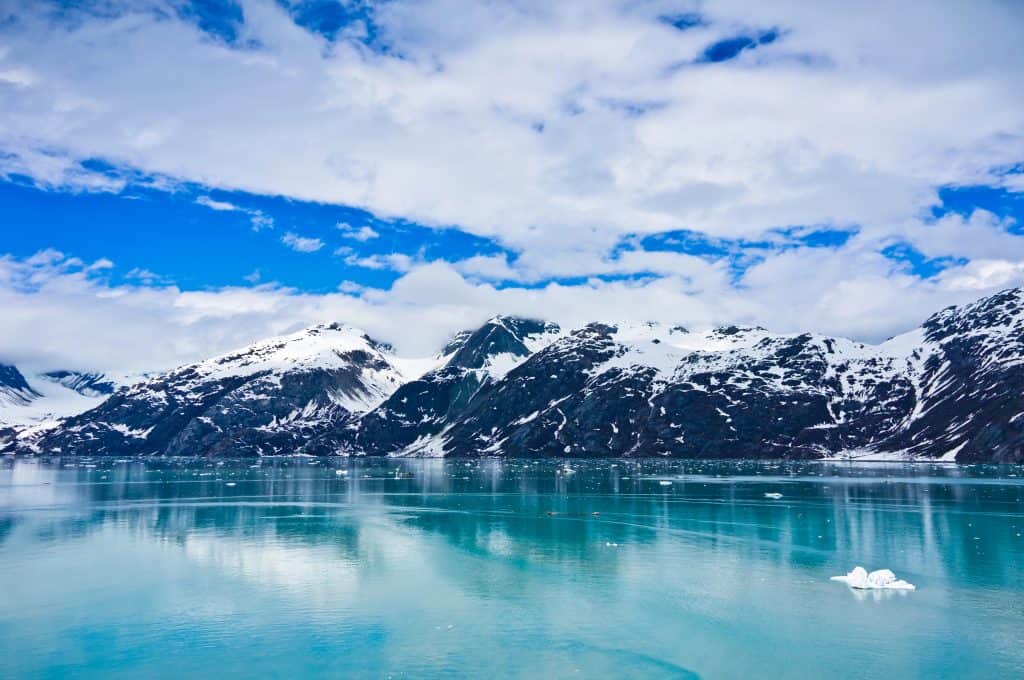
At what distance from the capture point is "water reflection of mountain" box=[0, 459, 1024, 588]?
6925cm

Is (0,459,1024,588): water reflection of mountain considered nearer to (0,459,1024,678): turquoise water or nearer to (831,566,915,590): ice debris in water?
(0,459,1024,678): turquoise water

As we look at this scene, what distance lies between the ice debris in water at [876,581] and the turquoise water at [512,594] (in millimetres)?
1526

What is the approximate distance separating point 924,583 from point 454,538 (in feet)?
143

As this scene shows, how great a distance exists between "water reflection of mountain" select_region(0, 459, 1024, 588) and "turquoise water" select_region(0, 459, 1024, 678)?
0.63m

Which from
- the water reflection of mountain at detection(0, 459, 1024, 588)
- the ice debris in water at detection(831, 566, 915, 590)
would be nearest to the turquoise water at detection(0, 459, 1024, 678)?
the water reflection of mountain at detection(0, 459, 1024, 588)

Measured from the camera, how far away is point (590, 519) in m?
96.8

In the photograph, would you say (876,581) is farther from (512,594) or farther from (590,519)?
(590,519)

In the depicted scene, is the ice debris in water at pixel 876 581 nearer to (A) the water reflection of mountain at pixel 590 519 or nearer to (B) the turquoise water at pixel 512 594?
(B) the turquoise water at pixel 512 594

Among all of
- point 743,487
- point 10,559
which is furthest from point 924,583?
point 743,487

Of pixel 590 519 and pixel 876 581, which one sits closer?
pixel 876 581

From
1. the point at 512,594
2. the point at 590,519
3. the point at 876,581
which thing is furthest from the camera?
the point at 590,519

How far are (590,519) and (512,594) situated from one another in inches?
Answer: 1779

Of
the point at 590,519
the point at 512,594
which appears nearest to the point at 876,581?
the point at 512,594

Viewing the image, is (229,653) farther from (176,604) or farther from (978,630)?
(978,630)
